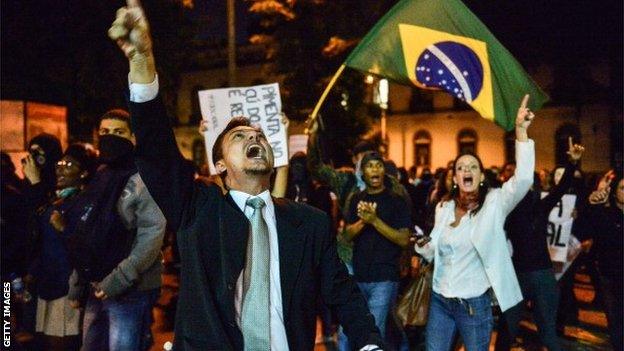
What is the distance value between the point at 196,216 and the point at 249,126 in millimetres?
474

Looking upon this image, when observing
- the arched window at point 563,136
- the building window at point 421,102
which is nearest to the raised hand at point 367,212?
the arched window at point 563,136

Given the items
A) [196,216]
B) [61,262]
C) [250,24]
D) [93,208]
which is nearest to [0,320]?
[61,262]

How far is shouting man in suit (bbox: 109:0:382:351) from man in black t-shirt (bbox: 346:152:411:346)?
300 centimetres

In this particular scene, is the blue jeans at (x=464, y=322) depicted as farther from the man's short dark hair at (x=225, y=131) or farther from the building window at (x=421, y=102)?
the building window at (x=421, y=102)

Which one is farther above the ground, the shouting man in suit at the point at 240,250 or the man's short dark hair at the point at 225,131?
the man's short dark hair at the point at 225,131

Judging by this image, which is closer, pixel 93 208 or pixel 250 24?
pixel 93 208

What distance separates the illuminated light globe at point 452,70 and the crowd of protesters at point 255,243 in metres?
0.96

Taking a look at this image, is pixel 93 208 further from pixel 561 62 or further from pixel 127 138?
pixel 561 62

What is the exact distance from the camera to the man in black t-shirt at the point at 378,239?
20.1ft

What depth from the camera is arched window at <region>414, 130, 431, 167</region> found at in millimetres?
46281

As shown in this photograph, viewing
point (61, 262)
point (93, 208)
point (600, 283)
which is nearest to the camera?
point (93, 208)

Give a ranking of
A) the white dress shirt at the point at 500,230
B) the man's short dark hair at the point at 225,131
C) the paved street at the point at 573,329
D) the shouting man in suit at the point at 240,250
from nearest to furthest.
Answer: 1. the shouting man in suit at the point at 240,250
2. the man's short dark hair at the point at 225,131
3. the white dress shirt at the point at 500,230
4. the paved street at the point at 573,329

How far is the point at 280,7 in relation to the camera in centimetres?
2077

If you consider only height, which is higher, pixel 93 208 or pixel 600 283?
pixel 93 208
